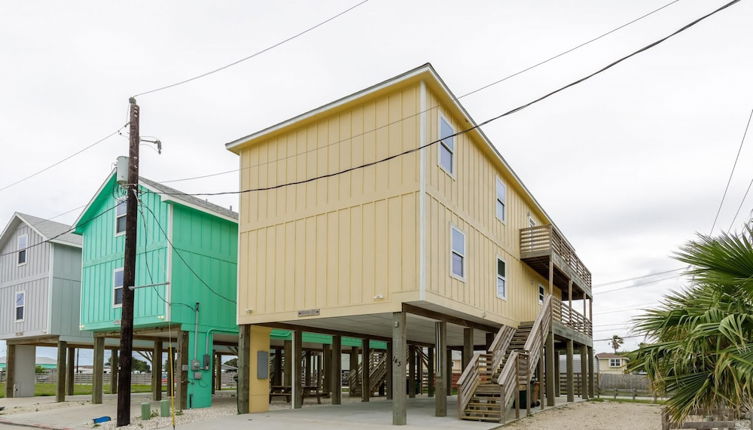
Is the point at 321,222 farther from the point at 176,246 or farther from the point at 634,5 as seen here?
the point at 634,5

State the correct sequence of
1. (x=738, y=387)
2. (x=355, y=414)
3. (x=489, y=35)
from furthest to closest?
(x=355, y=414)
(x=489, y=35)
(x=738, y=387)

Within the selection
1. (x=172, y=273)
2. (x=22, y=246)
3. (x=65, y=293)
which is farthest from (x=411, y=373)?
(x=22, y=246)

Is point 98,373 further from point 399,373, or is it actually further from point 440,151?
point 440,151

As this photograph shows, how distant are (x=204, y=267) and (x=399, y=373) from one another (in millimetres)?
10223

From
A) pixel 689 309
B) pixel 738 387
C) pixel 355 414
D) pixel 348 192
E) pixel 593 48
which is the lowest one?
pixel 355 414

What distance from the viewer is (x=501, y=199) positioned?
23156 mm

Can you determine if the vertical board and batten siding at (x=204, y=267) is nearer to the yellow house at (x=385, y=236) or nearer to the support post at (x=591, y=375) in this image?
the yellow house at (x=385, y=236)

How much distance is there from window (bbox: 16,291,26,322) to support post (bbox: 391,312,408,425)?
21.3 meters

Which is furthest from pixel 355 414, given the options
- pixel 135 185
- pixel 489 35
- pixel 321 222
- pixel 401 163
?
pixel 489 35

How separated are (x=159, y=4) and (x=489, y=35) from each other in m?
6.29

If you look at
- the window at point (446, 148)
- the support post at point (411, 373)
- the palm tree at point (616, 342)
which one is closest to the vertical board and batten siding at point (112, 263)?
the window at point (446, 148)

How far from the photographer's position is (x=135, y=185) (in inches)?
682

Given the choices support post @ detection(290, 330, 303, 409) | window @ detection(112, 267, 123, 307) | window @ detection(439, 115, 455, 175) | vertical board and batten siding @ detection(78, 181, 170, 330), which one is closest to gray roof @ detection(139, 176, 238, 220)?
vertical board and batten siding @ detection(78, 181, 170, 330)

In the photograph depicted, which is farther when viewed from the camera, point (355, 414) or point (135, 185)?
point (355, 414)
